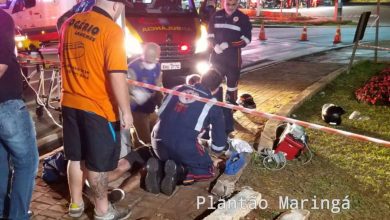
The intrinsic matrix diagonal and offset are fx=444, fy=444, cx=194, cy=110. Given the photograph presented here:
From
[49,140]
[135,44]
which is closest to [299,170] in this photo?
[49,140]

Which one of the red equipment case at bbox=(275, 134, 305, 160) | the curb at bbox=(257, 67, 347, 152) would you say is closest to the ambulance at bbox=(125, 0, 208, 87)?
the curb at bbox=(257, 67, 347, 152)

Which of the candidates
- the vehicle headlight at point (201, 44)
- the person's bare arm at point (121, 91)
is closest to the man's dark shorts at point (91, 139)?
the person's bare arm at point (121, 91)

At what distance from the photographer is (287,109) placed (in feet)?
23.6

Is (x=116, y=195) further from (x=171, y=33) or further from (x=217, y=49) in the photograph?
(x=171, y=33)

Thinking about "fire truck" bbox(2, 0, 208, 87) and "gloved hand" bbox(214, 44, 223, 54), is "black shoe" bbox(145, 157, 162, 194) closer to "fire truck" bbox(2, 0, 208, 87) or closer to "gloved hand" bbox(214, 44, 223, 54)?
"gloved hand" bbox(214, 44, 223, 54)

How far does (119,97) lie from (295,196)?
2103mm

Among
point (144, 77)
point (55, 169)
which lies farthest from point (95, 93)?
point (144, 77)

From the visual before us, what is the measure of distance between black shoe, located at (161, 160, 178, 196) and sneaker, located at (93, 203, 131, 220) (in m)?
0.46

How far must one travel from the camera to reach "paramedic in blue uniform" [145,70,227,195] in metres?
4.25

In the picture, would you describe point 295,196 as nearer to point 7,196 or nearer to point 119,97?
point 119,97

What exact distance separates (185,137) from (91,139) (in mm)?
1211

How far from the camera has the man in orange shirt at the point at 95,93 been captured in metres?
3.17

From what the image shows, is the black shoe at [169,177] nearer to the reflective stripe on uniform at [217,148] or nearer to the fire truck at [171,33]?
the reflective stripe on uniform at [217,148]

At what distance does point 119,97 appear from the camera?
10.5 feet
